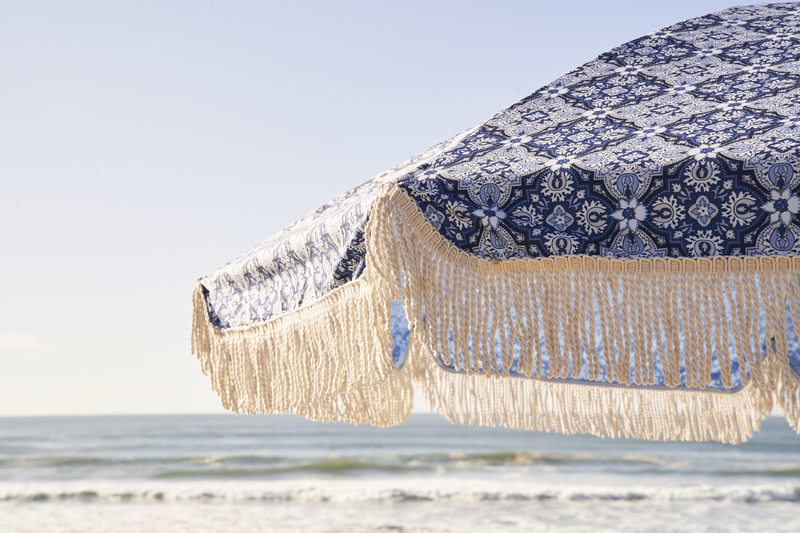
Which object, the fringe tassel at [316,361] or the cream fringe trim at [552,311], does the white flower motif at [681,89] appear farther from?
the fringe tassel at [316,361]

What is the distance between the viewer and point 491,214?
Answer: 2.78 feet

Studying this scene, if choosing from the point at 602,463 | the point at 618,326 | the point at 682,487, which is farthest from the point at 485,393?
the point at 602,463

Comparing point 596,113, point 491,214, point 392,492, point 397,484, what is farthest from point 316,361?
point 397,484

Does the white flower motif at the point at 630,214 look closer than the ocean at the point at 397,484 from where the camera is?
Yes

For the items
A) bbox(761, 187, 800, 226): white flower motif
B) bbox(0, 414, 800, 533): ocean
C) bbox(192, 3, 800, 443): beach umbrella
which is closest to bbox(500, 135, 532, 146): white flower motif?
bbox(192, 3, 800, 443): beach umbrella

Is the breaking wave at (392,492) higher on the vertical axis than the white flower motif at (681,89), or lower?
lower

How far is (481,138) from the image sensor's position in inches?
38.3

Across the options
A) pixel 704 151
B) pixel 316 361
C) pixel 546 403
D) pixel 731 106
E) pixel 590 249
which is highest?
pixel 731 106

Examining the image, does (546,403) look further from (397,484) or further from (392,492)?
(397,484)

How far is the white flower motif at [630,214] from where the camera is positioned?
2.64 feet

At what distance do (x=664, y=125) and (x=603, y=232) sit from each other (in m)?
0.24

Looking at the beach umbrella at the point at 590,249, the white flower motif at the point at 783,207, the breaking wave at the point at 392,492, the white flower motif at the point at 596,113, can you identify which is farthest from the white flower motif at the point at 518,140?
the breaking wave at the point at 392,492

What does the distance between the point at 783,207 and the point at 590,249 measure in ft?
0.81

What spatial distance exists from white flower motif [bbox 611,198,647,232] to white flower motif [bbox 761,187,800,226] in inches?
5.9
